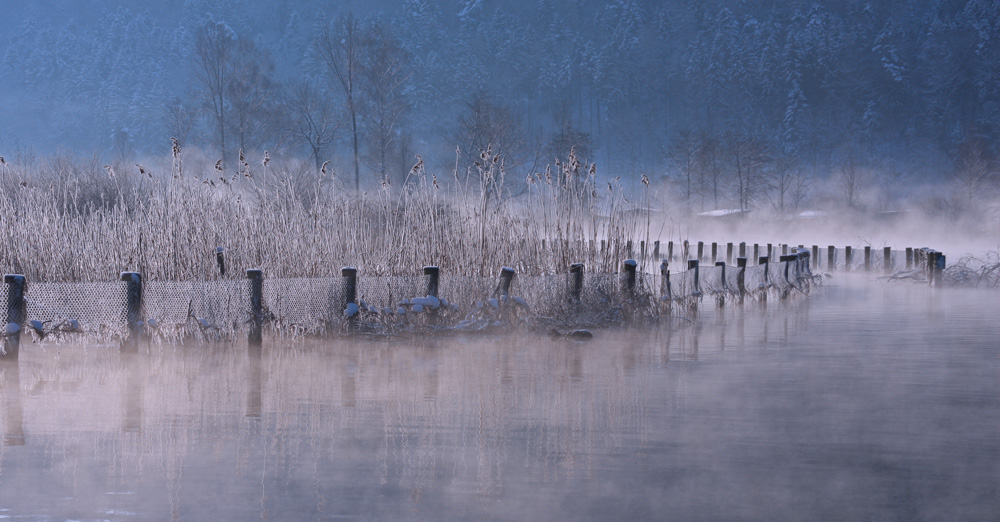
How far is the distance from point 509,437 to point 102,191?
20.6 m

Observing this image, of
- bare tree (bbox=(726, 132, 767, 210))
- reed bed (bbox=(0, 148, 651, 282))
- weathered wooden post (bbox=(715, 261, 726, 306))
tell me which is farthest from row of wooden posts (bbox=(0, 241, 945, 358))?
bare tree (bbox=(726, 132, 767, 210))

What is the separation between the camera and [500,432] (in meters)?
7.23

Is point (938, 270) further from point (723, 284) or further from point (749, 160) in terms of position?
point (749, 160)

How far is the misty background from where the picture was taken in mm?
110250

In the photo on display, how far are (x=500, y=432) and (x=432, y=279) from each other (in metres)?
5.94

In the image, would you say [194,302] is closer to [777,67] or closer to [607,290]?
[607,290]

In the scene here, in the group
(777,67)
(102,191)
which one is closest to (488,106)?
(102,191)

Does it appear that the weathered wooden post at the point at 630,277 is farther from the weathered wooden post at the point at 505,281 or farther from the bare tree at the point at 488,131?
the bare tree at the point at 488,131

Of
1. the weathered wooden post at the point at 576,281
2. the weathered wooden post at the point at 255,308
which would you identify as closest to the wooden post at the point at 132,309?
the weathered wooden post at the point at 255,308

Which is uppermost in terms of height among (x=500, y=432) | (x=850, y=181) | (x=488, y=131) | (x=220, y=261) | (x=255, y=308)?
(x=488, y=131)

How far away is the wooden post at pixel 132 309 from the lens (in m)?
11.0

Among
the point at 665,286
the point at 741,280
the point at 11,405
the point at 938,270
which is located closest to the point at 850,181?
the point at 938,270

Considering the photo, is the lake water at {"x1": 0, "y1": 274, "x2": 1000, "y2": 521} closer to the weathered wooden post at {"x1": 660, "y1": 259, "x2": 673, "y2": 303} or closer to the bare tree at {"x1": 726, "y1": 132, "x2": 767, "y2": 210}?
the weathered wooden post at {"x1": 660, "y1": 259, "x2": 673, "y2": 303}

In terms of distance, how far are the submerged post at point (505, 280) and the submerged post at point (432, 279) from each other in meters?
0.92
